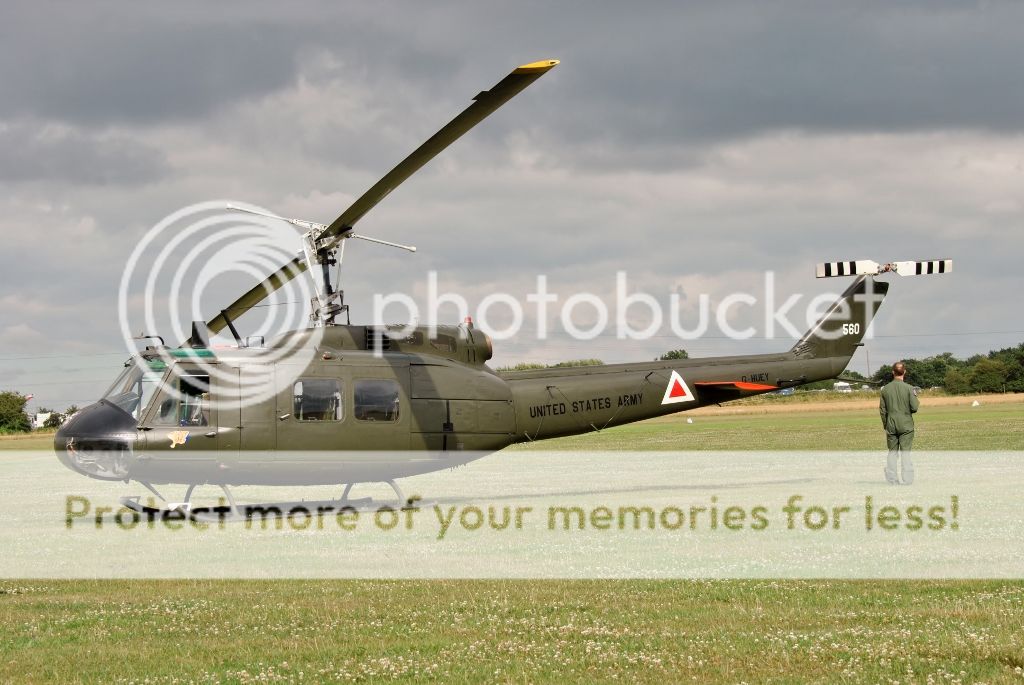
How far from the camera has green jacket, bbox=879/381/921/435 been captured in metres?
21.0

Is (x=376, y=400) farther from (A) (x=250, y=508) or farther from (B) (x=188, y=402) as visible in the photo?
(A) (x=250, y=508)

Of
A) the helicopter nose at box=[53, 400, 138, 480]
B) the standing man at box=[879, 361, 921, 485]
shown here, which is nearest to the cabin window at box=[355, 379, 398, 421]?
the helicopter nose at box=[53, 400, 138, 480]

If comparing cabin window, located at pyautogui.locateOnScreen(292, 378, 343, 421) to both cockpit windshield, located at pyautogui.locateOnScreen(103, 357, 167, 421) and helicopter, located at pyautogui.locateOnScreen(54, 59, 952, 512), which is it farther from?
cockpit windshield, located at pyautogui.locateOnScreen(103, 357, 167, 421)

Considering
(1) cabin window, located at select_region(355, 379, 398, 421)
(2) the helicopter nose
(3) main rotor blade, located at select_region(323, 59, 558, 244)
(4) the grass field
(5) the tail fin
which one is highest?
(3) main rotor blade, located at select_region(323, 59, 558, 244)

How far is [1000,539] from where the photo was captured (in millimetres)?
13383

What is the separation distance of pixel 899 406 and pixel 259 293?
12614 millimetres

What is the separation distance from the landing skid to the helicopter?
4.8 inches

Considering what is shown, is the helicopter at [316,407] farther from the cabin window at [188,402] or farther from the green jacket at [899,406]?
the green jacket at [899,406]

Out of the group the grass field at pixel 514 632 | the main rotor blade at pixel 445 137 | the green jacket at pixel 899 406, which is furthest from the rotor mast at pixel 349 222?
the green jacket at pixel 899 406

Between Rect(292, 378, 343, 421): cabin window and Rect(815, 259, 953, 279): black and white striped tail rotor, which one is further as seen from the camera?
Rect(815, 259, 953, 279): black and white striped tail rotor

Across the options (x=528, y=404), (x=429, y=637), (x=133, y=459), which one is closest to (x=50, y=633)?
(x=429, y=637)

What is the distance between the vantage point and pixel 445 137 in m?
13.9

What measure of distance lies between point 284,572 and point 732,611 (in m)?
5.68

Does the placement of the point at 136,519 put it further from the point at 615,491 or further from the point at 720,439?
the point at 720,439
